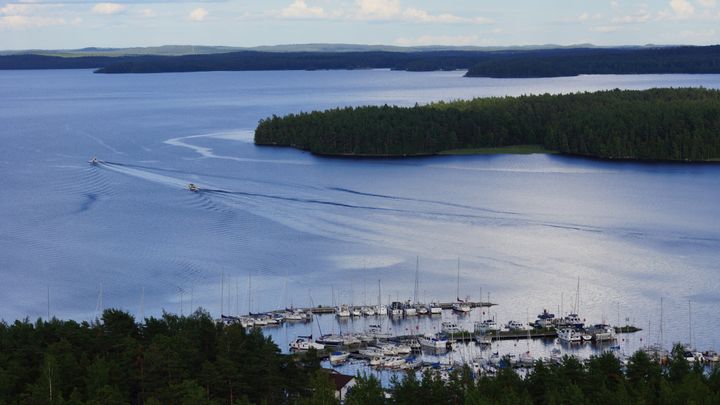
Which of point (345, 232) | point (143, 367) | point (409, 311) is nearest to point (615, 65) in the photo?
point (345, 232)

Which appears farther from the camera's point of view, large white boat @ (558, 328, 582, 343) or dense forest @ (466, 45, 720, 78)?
dense forest @ (466, 45, 720, 78)

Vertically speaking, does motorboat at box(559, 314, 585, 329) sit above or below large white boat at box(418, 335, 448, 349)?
above

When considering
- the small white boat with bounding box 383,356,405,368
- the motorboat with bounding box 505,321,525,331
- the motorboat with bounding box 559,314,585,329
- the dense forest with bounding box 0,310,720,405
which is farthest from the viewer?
the motorboat with bounding box 559,314,585,329

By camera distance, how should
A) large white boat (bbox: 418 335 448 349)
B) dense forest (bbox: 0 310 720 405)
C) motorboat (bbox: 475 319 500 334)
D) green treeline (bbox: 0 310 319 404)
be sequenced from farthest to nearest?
motorboat (bbox: 475 319 500 334), large white boat (bbox: 418 335 448 349), green treeline (bbox: 0 310 319 404), dense forest (bbox: 0 310 720 405)

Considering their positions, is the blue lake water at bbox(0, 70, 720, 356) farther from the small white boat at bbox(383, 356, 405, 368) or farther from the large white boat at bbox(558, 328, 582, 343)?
the small white boat at bbox(383, 356, 405, 368)

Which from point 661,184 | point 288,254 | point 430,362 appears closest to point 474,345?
point 430,362

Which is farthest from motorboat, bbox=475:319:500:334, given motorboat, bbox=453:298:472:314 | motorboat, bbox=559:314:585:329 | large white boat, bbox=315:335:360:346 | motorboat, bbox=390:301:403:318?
large white boat, bbox=315:335:360:346

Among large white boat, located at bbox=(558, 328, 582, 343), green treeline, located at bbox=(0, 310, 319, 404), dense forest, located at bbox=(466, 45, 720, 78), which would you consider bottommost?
large white boat, located at bbox=(558, 328, 582, 343)

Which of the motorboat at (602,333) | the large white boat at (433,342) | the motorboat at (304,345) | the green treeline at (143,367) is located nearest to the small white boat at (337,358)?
the motorboat at (304,345)
